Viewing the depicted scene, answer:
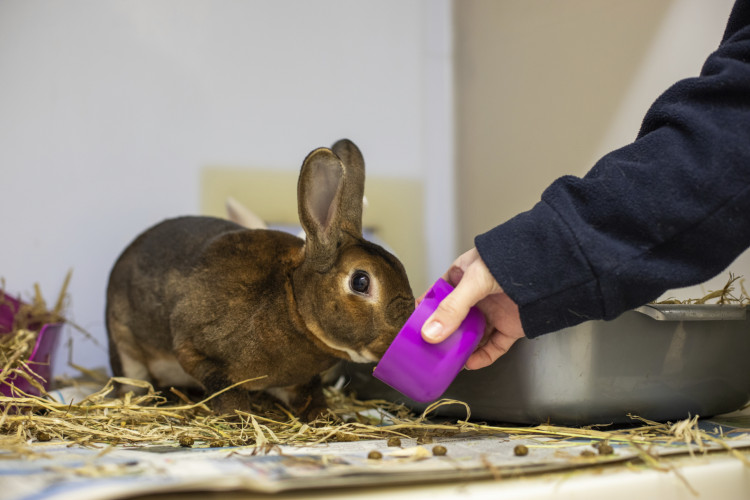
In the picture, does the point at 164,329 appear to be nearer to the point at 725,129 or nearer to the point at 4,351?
the point at 4,351

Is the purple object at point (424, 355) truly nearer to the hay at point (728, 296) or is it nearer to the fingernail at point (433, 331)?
the fingernail at point (433, 331)

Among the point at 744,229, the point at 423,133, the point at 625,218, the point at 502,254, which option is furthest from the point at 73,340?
the point at 744,229

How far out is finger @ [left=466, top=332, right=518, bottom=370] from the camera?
1473 millimetres

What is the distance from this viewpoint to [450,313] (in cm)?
126

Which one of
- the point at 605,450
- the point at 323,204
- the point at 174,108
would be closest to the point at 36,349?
the point at 323,204

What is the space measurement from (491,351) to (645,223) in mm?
453

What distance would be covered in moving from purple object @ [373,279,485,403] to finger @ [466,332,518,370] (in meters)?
0.14

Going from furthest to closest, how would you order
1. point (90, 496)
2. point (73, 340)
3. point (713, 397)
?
point (73, 340)
point (713, 397)
point (90, 496)

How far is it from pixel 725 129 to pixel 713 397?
2.13 feet

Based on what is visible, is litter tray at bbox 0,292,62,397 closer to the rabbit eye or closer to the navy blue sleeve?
the rabbit eye

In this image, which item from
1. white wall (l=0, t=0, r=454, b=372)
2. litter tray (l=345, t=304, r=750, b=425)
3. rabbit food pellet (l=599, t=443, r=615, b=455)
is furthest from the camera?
white wall (l=0, t=0, r=454, b=372)

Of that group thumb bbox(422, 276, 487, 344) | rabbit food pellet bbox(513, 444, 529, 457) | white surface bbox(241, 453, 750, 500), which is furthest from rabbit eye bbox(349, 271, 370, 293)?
white surface bbox(241, 453, 750, 500)

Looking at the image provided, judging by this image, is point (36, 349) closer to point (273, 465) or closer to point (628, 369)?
point (273, 465)

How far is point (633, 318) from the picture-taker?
4.68 feet
